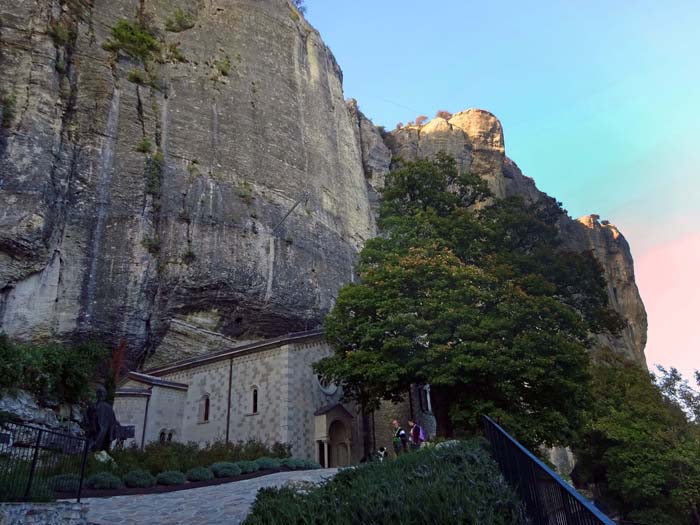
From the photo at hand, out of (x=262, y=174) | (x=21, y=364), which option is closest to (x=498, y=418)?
(x=21, y=364)

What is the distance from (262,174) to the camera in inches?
1438

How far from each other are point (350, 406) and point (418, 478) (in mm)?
19515

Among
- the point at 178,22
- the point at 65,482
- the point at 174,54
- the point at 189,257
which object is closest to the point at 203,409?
the point at 189,257

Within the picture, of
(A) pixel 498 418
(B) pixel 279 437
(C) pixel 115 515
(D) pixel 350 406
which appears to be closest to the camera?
(C) pixel 115 515

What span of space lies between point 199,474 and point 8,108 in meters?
22.0

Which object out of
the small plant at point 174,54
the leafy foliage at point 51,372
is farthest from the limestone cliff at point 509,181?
the leafy foliage at point 51,372

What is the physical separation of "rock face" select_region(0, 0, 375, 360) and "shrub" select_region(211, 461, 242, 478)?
524 inches

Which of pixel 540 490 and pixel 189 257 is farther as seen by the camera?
pixel 189 257

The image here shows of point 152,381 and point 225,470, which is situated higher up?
point 152,381

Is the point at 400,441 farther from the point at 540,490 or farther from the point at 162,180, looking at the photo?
the point at 162,180

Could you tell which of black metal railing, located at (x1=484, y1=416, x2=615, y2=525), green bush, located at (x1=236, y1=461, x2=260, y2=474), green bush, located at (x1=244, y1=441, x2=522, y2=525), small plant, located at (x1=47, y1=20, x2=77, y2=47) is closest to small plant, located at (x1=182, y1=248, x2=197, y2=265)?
small plant, located at (x1=47, y1=20, x2=77, y2=47)

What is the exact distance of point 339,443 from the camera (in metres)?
27.1

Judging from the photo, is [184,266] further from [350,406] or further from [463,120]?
[463,120]

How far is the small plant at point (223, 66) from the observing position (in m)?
39.0
